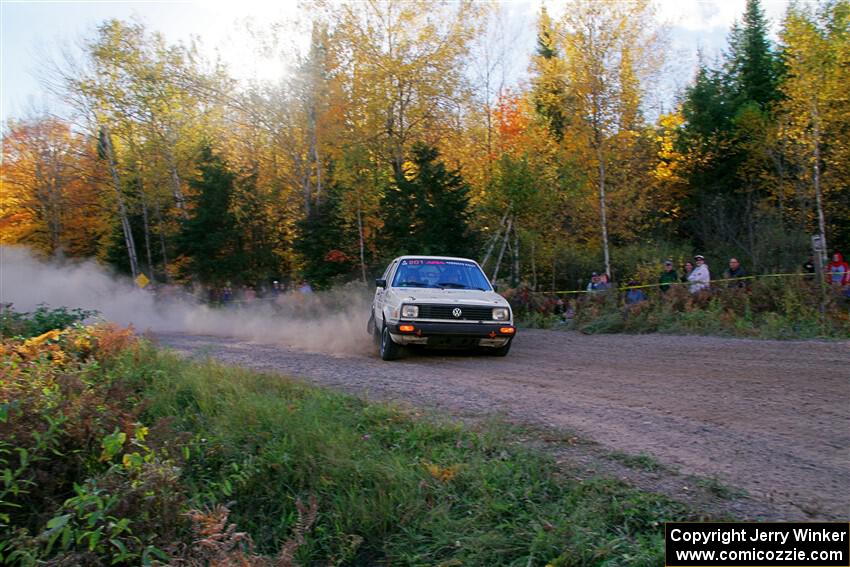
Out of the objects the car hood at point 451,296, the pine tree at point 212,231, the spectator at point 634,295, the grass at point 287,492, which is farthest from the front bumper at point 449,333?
the pine tree at point 212,231

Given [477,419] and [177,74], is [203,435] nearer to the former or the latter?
[477,419]

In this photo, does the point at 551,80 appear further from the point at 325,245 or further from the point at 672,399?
the point at 672,399

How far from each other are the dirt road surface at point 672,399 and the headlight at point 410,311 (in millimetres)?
844

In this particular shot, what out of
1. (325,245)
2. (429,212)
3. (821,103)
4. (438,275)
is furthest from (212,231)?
(821,103)

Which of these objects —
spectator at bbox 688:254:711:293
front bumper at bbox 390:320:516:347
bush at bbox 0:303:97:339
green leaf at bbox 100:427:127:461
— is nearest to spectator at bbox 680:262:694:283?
spectator at bbox 688:254:711:293

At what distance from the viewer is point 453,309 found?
10.5 meters

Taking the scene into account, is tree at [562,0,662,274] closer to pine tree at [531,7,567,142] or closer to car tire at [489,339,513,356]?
pine tree at [531,7,567,142]

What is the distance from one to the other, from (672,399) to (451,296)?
440cm

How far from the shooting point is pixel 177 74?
33.3 metres

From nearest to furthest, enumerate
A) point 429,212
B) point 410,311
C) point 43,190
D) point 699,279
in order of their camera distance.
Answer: point 410,311 < point 699,279 < point 429,212 < point 43,190

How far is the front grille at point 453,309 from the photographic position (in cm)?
1043

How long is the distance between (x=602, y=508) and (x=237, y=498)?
2.97 metres

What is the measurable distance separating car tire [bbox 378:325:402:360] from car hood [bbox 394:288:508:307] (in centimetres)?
68

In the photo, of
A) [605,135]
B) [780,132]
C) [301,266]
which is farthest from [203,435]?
[780,132]
